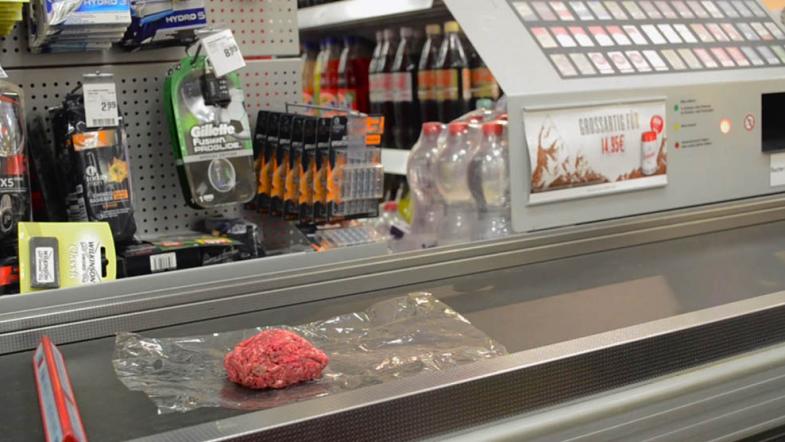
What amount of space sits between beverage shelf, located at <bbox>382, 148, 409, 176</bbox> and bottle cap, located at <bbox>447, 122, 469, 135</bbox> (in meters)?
1.22

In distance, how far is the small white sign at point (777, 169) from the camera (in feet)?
7.36

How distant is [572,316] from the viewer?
1382 millimetres

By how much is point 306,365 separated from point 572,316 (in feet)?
1.53

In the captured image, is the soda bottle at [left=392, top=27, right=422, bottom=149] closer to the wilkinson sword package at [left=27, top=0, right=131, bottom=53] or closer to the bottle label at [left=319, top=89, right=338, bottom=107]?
the bottle label at [left=319, top=89, right=338, bottom=107]

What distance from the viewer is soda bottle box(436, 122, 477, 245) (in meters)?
2.22

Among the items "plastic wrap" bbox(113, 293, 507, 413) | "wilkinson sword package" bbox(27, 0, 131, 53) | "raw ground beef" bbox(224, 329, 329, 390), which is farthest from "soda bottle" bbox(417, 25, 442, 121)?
"raw ground beef" bbox(224, 329, 329, 390)

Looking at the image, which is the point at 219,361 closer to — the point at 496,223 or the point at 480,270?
the point at 480,270

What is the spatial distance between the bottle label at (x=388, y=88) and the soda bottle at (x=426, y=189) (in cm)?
119

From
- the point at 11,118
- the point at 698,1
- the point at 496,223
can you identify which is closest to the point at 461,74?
the point at 698,1

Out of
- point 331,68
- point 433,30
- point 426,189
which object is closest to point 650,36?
point 426,189

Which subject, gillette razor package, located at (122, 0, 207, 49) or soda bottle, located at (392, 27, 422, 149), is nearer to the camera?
gillette razor package, located at (122, 0, 207, 49)

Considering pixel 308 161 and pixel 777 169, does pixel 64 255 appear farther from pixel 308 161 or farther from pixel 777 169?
pixel 777 169

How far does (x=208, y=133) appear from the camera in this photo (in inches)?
76.9

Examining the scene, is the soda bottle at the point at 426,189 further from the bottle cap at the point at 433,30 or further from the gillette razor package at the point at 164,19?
the bottle cap at the point at 433,30
